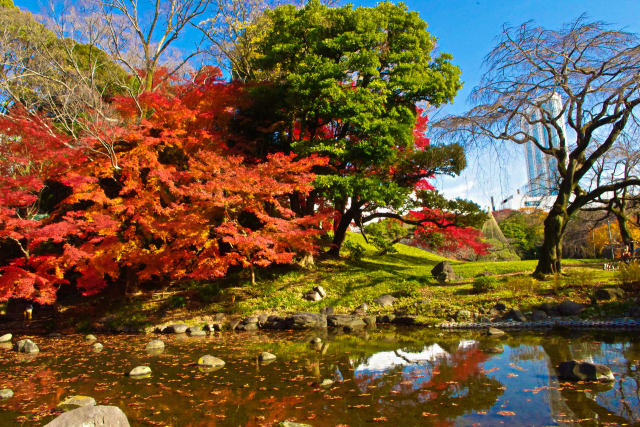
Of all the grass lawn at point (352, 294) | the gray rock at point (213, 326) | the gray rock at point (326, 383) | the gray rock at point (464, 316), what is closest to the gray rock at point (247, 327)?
the gray rock at point (213, 326)

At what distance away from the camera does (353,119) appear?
491 inches

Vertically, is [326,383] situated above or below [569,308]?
below

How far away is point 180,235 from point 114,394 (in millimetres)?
6833

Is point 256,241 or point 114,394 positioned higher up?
point 256,241

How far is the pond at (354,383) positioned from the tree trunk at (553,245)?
5.25m

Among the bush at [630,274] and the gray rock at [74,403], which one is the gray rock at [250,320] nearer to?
the gray rock at [74,403]

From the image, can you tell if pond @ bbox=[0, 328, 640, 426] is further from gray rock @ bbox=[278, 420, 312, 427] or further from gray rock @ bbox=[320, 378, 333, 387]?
gray rock @ bbox=[278, 420, 312, 427]

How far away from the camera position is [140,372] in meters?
6.17

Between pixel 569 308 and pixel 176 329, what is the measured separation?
10.4 metres

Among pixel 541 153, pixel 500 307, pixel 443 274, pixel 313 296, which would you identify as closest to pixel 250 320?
pixel 313 296

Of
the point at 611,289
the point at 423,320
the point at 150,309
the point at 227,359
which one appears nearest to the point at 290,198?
the point at 150,309

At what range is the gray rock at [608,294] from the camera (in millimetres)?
9742

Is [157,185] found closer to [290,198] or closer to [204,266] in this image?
[204,266]

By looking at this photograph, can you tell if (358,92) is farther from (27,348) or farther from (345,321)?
(27,348)
